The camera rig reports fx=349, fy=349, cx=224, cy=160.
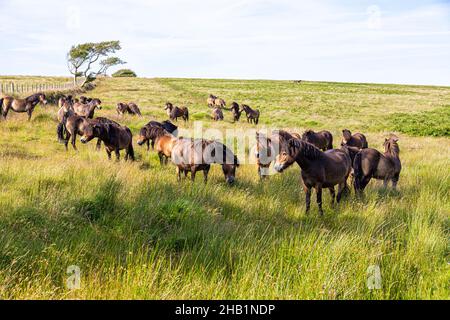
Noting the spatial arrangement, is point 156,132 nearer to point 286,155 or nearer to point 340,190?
point 286,155

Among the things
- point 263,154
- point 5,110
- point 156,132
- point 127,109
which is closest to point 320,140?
point 263,154

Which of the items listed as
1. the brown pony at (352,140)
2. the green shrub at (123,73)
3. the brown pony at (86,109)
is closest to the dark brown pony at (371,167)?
the brown pony at (352,140)

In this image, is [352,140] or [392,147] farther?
[352,140]

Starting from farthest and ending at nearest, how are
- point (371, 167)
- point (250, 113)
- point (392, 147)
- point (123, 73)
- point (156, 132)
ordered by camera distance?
point (123, 73) → point (250, 113) → point (156, 132) → point (392, 147) → point (371, 167)

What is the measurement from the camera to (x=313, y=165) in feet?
22.8

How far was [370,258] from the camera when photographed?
14.3 feet

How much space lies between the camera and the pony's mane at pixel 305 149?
6.73m

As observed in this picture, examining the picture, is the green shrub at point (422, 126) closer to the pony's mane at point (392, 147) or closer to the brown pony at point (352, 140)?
the brown pony at point (352, 140)

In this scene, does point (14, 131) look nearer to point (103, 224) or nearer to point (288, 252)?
point (103, 224)

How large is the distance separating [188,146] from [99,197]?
378 cm

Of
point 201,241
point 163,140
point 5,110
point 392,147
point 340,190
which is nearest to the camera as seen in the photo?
point 201,241

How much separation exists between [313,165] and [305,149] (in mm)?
378

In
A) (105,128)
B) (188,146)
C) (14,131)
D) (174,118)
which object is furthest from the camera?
(174,118)

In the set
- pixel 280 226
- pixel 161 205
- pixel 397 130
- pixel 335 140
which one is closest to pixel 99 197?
pixel 161 205
